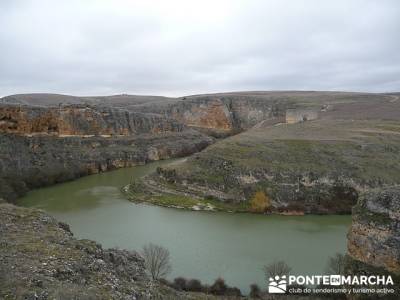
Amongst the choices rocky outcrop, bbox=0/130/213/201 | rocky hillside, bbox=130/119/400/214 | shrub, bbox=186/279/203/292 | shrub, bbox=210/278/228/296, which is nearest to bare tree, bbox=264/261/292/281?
shrub, bbox=210/278/228/296

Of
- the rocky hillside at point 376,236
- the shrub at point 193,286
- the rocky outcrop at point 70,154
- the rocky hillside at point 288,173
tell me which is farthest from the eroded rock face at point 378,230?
the rocky outcrop at point 70,154

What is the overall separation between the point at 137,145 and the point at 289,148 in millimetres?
22716

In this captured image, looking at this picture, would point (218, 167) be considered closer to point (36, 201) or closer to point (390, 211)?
point (36, 201)

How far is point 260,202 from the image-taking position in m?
26.7

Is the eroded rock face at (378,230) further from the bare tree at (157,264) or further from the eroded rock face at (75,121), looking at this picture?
the eroded rock face at (75,121)

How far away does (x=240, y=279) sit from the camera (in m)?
15.8

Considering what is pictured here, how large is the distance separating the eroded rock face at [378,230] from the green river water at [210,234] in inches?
148

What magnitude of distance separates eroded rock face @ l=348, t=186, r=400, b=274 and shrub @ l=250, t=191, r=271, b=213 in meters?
12.9

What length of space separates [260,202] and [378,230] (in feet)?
46.4

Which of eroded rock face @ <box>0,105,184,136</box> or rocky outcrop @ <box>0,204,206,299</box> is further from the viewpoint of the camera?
eroded rock face @ <box>0,105,184,136</box>

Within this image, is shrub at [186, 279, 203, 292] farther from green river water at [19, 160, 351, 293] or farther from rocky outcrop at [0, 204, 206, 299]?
rocky outcrop at [0, 204, 206, 299]

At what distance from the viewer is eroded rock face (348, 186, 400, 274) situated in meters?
12.2

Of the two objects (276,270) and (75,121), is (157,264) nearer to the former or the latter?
(276,270)

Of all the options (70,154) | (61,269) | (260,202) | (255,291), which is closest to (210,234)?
(260,202)
